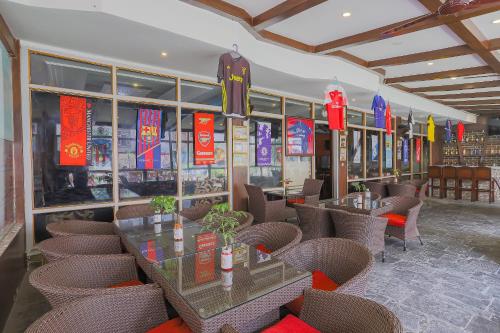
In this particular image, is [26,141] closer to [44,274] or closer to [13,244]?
[13,244]

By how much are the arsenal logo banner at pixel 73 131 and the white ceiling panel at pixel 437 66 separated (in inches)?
239

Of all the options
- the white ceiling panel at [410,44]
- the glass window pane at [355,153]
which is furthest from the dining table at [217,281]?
the glass window pane at [355,153]

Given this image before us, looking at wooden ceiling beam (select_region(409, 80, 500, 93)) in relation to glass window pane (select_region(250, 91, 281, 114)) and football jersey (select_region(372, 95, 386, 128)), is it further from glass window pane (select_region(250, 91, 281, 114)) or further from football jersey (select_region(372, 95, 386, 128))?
glass window pane (select_region(250, 91, 281, 114))

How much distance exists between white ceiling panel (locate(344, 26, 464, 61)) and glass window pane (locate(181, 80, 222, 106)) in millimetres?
2603

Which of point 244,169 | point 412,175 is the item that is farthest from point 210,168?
point 412,175

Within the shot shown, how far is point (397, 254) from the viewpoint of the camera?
4.45 meters

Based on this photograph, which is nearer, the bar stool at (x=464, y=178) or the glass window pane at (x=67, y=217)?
the glass window pane at (x=67, y=217)

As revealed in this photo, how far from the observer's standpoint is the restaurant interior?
1.78 meters

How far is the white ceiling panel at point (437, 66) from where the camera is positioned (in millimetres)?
5822

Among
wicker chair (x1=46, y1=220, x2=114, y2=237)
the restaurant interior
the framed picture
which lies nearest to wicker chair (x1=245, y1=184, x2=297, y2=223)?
the restaurant interior

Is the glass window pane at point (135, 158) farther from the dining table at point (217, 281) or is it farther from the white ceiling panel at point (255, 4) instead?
the dining table at point (217, 281)

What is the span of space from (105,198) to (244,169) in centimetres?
267

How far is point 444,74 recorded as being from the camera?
6.66 metres

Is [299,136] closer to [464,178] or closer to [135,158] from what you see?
[135,158]
